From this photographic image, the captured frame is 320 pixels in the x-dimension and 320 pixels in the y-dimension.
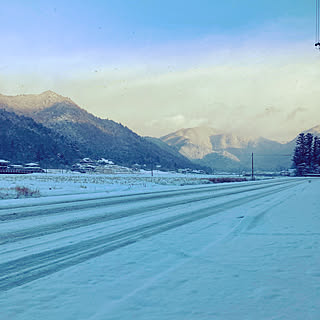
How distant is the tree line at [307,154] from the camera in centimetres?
10319

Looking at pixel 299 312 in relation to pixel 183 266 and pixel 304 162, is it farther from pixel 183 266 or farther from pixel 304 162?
pixel 304 162

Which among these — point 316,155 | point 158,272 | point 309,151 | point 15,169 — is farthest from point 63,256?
point 309,151

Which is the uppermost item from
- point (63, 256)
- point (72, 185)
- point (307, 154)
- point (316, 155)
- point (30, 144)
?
point (30, 144)

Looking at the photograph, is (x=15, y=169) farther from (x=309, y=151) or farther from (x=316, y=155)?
(x=316, y=155)

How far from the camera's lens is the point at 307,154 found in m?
106

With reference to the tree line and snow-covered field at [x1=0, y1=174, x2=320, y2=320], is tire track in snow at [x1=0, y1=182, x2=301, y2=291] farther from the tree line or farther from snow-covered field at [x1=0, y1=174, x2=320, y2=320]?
the tree line

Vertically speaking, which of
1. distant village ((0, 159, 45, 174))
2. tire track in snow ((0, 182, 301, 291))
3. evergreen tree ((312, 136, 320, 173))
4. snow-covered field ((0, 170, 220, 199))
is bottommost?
snow-covered field ((0, 170, 220, 199))

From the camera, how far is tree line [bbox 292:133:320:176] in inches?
4063

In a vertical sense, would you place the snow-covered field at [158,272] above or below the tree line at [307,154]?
below

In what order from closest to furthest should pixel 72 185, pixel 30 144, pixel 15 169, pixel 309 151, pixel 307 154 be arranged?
pixel 72 185
pixel 15 169
pixel 309 151
pixel 307 154
pixel 30 144

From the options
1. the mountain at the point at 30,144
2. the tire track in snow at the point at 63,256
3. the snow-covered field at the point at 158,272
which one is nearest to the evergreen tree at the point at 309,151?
the mountain at the point at 30,144

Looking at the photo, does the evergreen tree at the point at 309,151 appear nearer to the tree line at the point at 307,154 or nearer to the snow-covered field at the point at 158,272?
the tree line at the point at 307,154

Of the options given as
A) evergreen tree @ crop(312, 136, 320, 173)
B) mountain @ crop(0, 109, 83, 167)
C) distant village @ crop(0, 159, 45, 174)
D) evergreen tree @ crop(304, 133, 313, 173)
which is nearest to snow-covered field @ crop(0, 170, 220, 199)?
distant village @ crop(0, 159, 45, 174)

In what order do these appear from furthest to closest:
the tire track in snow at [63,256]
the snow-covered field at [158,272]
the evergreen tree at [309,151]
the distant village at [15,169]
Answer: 1. the evergreen tree at [309,151]
2. the distant village at [15,169]
3. the tire track in snow at [63,256]
4. the snow-covered field at [158,272]
